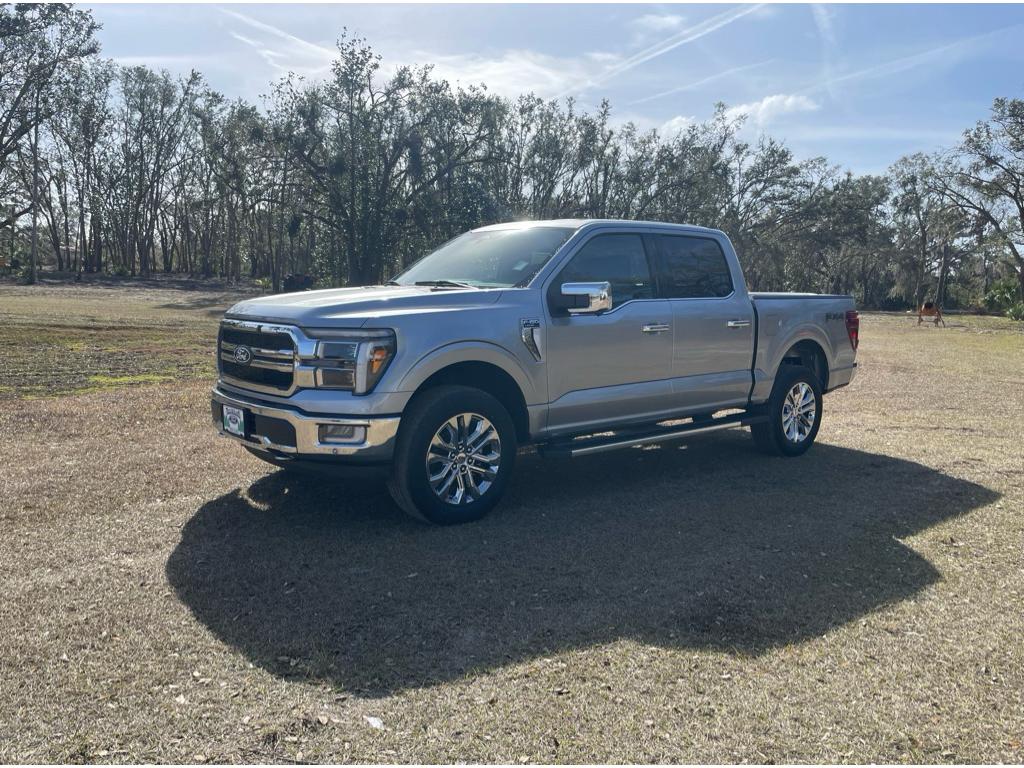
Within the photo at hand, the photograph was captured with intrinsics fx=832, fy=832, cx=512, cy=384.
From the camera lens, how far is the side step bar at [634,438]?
5.75 metres

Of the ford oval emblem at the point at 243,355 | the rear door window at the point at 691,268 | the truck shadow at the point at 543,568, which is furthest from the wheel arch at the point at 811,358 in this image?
the ford oval emblem at the point at 243,355

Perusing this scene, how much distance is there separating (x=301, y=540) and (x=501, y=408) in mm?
1493

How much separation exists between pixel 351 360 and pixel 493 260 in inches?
68.9

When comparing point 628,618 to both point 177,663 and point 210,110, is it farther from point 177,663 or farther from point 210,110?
point 210,110

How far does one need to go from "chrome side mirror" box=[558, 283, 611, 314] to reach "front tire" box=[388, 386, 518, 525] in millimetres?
831

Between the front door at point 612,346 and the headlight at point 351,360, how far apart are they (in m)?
1.33

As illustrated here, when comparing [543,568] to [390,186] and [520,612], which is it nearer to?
[520,612]

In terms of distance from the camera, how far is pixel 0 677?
3.31 m

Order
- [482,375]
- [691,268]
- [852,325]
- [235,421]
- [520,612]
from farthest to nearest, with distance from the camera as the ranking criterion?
[852,325] < [691,268] < [482,375] < [235,421] < [520,612]

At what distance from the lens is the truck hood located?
496 centimetres

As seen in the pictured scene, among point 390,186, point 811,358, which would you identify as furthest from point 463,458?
point 390,186

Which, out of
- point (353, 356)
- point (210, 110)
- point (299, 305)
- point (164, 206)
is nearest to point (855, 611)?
point (353, 356)

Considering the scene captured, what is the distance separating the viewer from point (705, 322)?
683 cm

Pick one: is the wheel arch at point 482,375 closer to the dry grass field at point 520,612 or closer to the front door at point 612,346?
the front door at point 612,346
